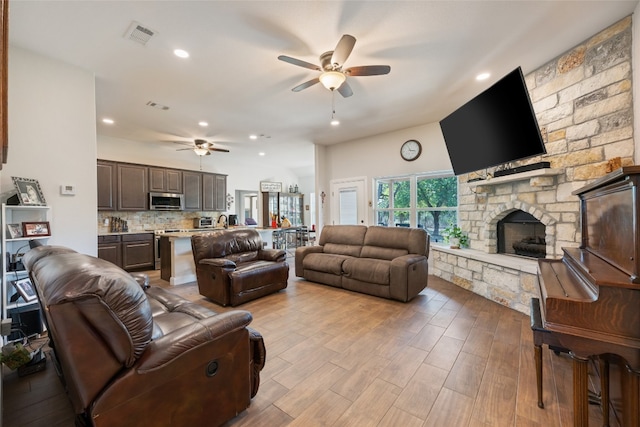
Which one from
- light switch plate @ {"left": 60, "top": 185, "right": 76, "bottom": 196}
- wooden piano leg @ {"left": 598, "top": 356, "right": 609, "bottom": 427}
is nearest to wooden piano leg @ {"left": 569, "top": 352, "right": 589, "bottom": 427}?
wooden piano leg @ {"left": 598, "top": 356, "right": 609, "bottom": 427}

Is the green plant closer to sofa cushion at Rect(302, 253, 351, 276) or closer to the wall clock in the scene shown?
the wall clock

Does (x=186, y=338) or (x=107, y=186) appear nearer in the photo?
(x=186, y=338)

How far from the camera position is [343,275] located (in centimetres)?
402

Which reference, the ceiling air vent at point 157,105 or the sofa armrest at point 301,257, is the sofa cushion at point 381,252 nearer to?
the sofa armrest at point 301,257

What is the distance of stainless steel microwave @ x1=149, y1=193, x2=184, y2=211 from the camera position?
5836 mm

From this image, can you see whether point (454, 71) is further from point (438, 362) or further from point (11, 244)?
point (11, 244)

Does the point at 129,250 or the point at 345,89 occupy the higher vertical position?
the point at 345,89

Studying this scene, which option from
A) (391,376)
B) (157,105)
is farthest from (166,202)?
(391,376)

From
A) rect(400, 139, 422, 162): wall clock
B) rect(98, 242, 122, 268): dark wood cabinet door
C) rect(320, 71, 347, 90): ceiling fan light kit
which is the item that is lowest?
rect(98, 242, 122, 268): dark wood cabinet door

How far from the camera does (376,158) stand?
577 cm

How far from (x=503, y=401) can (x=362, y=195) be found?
4624 mm

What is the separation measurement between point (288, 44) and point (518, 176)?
3.06m

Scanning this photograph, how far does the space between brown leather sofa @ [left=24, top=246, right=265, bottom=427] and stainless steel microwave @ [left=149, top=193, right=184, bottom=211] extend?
507cm

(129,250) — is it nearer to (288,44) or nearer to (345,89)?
(288,44)
